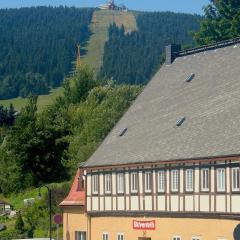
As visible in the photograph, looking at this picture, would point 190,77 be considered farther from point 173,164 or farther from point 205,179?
point 205,179

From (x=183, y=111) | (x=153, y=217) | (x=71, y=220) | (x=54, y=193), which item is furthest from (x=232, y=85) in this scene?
(x=54, y=193)

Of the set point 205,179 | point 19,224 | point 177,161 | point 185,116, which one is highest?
point 185,116

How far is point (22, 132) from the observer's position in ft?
330

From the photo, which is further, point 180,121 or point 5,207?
point 5,207

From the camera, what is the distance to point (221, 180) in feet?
149

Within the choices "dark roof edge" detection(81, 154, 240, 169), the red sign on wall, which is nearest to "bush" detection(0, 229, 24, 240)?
"dark roof edge" detection(81, 154, 240, 169)

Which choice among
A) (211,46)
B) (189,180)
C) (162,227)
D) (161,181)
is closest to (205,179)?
(189,180)

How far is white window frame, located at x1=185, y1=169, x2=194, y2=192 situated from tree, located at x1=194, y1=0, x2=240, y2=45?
1997 inches

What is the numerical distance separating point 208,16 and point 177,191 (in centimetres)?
5627

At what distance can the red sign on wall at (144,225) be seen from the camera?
52.6 metres

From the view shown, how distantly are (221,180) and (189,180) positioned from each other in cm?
327

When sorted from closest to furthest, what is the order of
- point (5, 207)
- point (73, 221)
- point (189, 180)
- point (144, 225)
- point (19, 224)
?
1. point (189, 180)
2. point (144, 225)
3. point (73, 221)
4. point (19, 224)
5. point (5, 207)

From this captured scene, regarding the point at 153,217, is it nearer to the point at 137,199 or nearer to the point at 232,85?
the point at 137,199

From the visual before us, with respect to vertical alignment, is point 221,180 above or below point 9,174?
above
